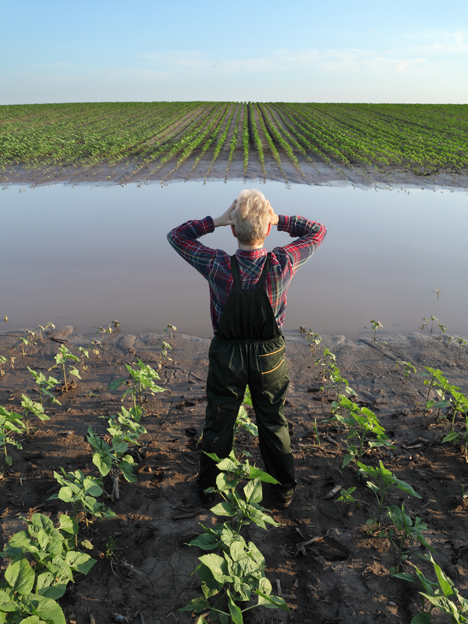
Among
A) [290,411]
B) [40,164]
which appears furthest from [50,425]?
[40,164]

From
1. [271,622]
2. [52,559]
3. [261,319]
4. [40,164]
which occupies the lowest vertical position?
[271,622]

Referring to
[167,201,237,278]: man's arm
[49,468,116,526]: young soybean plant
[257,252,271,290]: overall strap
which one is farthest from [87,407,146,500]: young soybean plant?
[257,252,271,290]: overall strap

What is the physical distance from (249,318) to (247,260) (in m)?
0.36

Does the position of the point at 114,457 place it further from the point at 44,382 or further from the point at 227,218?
the point at 227,218

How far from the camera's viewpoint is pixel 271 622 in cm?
218

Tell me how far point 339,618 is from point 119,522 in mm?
1490

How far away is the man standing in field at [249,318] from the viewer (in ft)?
8.13

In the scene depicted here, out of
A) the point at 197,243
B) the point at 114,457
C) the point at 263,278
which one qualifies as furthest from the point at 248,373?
the point at 114,457

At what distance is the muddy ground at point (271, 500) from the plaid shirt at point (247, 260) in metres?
1.41

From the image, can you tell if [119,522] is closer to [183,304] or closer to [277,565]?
[277,565]

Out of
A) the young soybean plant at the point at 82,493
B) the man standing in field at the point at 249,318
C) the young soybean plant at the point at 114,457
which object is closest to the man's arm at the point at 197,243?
the man standing in field at the point at 249,318

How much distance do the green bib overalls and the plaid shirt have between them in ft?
0.17

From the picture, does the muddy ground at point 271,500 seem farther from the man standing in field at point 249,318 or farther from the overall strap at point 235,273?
the overall strap at point 235,273

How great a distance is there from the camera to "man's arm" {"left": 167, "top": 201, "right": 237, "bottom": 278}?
2.58 meters
